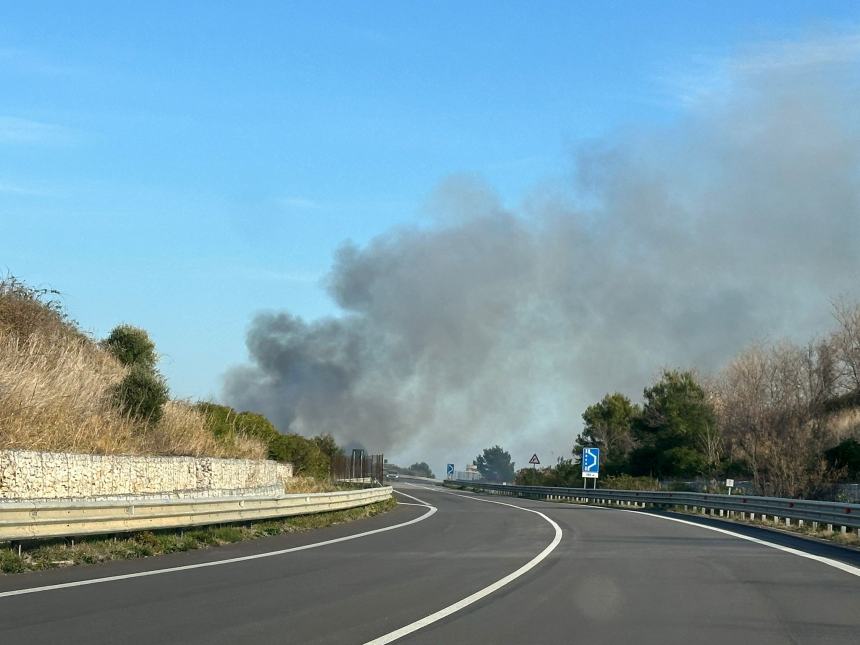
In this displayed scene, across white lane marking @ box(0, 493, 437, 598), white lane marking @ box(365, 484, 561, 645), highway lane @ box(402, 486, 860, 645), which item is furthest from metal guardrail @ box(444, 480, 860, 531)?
white lane marking @ box(0, 493, 437, 598)

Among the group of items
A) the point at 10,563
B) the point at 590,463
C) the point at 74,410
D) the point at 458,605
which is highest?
the point at 590,463

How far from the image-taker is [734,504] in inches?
1405

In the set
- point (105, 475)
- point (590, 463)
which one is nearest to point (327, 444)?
point (590, 463)

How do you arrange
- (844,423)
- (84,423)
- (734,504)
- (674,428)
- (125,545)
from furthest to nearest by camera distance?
(674,428) → (844,423) → (734,504) → (84,423) → (125,545)

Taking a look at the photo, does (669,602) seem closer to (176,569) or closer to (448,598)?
(448,598)

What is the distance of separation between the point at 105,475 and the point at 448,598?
1195 cm

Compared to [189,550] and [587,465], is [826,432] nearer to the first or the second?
[587,465]

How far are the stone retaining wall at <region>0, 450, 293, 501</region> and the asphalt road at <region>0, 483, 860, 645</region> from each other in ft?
12.3

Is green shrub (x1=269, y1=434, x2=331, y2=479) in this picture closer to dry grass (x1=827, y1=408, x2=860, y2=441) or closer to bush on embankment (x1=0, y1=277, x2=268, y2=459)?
bush on embankment (x1=0, y1=277, x2=268, y2=459)

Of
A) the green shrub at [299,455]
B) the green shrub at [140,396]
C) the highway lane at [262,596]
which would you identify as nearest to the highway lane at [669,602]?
the highway lane at [262,596]

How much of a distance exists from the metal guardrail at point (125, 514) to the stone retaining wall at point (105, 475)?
55.6 inches

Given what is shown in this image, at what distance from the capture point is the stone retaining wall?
19.0m

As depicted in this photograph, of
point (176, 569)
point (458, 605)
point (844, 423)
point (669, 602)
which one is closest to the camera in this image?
point (458, 605)

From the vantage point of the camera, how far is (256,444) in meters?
38.2
